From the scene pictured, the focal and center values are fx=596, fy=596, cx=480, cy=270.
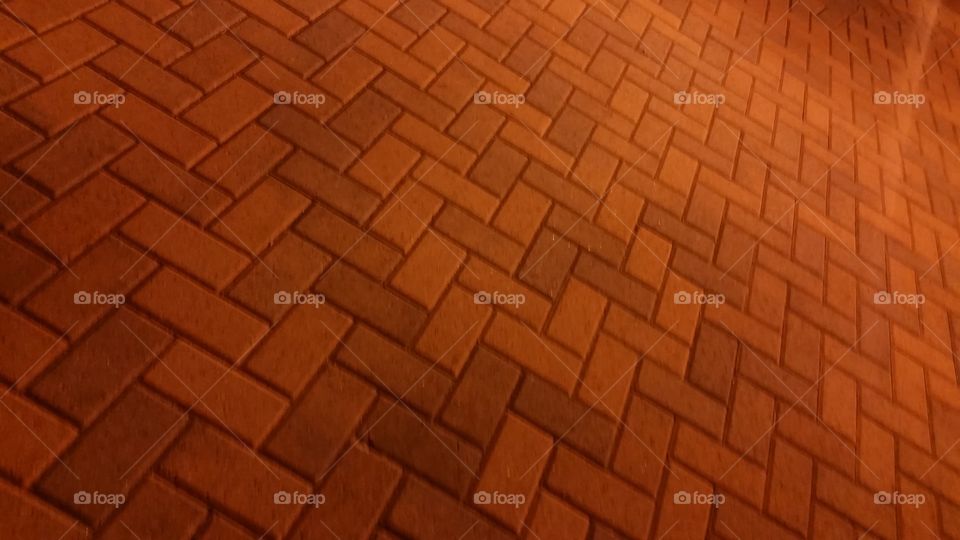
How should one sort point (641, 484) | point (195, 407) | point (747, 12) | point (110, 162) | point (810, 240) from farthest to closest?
point (747, 12), point (810, 240), point (110, 162), point (641, 484), point (195, 407)

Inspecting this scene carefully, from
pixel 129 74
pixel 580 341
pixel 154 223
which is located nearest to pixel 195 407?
pixel 154 223

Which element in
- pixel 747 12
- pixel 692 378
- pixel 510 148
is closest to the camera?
pixel 692 378

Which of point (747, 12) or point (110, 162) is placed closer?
point (110, 162)

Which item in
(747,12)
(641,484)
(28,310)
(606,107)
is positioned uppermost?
(747,12)

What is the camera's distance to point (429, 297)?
75.5 inches

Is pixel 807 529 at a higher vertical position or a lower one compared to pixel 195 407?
higher

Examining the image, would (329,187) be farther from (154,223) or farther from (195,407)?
(195,407)

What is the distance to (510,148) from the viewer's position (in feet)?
8.11

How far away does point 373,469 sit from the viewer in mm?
1567

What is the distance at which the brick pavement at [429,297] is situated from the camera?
151 cm

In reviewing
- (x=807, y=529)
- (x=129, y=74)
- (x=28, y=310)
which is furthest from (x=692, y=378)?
(x=129, y=74)

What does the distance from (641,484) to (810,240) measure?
1592 mm

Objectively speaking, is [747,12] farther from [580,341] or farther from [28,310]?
[28,310]

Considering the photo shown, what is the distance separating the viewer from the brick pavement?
1509mm
